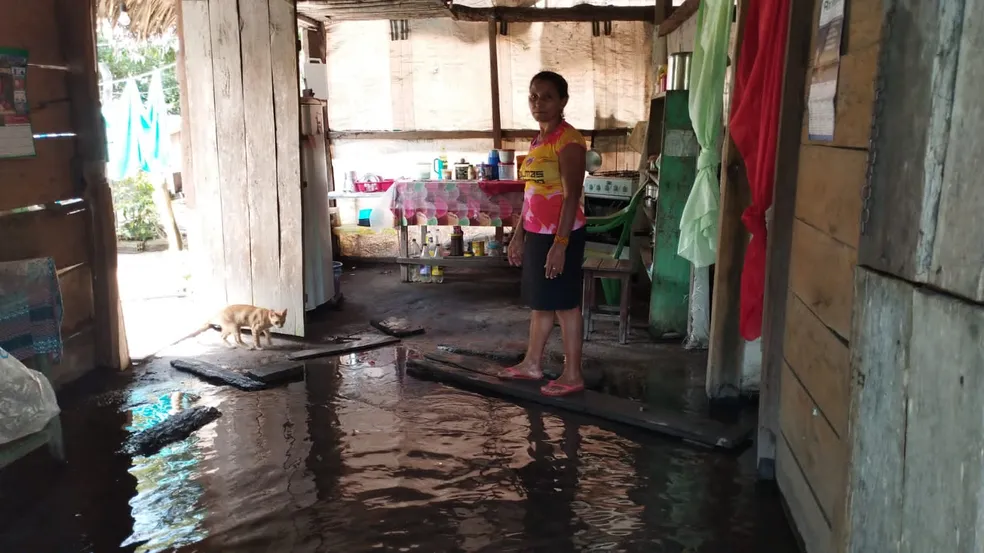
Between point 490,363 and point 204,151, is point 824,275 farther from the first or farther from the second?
point 204,151

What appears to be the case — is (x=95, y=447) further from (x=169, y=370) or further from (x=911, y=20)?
(x=911, y=20)

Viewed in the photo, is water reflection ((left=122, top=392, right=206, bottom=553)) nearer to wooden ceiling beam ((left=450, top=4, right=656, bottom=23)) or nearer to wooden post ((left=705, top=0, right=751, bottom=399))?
wooden post ((left=705, top=0, right=751, bottom=399))

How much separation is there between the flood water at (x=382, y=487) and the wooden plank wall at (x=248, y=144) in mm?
1821

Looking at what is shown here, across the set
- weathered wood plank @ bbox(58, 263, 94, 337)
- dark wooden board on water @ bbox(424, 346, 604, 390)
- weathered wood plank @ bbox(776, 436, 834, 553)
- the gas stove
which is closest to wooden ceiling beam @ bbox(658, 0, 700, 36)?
the gas stove

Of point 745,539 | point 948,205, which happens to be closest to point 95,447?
point 745,539

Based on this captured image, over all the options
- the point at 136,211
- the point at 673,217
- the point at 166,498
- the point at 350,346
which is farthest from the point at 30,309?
the point at 136,211

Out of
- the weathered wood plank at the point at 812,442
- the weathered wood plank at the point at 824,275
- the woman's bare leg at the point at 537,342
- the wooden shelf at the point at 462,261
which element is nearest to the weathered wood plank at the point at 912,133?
the weathered wood plank at the point at 824,275

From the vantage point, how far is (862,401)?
5.08 ft

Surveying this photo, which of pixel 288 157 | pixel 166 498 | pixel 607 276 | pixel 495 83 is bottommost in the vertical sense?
pixel 166 498

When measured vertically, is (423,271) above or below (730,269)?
below

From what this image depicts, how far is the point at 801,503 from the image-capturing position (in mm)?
2611

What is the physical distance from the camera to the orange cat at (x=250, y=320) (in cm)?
530

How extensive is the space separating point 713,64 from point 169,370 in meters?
3.91

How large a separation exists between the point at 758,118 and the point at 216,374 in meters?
3.44
